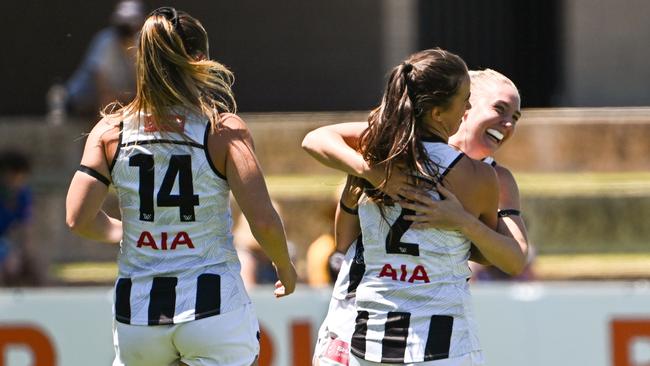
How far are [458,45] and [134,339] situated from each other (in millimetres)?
7405

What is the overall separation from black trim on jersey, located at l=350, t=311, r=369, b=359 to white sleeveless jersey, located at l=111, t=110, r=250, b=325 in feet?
1.33

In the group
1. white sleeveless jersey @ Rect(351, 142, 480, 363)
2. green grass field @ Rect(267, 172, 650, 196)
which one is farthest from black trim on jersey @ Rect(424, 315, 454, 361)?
green grass field @ Rect(267, 172, 650, 196)

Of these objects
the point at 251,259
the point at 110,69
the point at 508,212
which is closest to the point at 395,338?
the point at 508,212

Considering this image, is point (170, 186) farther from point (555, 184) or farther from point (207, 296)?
point (555, 184)

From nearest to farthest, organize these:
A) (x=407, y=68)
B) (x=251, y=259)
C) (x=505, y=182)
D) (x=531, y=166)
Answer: (x=407, y=68), (x=505, y=182), (x=251, y=259), (x=531, y=166)

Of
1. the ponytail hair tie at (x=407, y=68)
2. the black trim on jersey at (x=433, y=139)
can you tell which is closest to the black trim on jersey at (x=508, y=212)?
the black trim on jersey at (x=433, y=139)

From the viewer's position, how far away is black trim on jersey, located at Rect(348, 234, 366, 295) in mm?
4016

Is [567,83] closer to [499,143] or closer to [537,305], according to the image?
[537,305]

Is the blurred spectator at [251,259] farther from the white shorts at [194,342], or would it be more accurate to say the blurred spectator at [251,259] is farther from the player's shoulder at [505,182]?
the player's shoulder at [505,182]

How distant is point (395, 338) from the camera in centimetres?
379

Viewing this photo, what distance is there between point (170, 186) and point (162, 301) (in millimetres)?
360

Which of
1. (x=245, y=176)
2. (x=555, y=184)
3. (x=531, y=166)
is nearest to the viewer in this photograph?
(x=245, y=176)

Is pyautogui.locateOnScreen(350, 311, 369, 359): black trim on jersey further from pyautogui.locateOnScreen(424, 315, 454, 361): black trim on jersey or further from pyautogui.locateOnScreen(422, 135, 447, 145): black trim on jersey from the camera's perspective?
pyautogui.locateOnScreen(422, 135, 447, 145): black trim on jersey

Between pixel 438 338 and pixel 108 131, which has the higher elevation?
pixel 108 131
